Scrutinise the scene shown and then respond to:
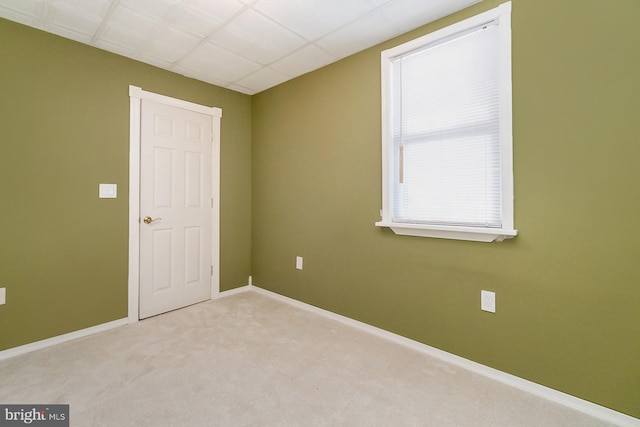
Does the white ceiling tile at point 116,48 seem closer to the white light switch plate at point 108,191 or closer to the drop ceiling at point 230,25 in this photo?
the drop ceiling at point 230,25

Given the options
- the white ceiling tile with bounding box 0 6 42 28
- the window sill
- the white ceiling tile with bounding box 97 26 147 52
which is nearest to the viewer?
the window sill

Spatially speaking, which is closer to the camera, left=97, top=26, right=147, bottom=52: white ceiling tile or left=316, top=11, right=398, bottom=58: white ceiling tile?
left=316, top=11, right=398, bottom=58: white ceiling tile

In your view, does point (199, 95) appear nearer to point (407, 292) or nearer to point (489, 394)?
point (407, 292)

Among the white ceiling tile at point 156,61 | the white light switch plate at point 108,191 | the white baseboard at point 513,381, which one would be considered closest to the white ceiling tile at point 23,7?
the white ceiling tile at point 156,61

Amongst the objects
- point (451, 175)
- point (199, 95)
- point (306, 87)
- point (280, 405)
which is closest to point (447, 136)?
point (451, 175)

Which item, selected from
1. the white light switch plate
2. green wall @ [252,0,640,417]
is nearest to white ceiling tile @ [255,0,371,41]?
green wall @ [252,0,640,417]

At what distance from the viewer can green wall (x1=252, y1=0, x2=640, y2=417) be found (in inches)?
58.4

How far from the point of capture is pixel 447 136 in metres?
2.08

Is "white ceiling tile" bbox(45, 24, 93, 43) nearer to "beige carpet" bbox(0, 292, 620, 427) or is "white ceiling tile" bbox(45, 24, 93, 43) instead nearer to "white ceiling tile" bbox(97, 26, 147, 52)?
"white ceiling tile" bbox(97, 26, 147, 52)

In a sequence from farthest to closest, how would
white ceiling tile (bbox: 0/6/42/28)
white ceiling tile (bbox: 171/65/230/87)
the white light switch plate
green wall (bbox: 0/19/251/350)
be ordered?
white ceiling tile (bbox: 171/65/230/87), the white light switch plate, green wall (bbox: 0/19/251/350), white ceiling tile (bbox: 0/6/42/28)

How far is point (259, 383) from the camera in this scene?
1.79 meters

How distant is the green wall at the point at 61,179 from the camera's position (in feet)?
6.98

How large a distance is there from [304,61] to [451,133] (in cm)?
159

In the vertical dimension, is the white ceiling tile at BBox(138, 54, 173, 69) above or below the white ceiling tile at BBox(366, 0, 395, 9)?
above
